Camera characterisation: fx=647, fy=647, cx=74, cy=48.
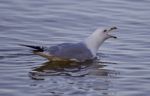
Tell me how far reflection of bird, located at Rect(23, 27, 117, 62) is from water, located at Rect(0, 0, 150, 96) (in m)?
0.17

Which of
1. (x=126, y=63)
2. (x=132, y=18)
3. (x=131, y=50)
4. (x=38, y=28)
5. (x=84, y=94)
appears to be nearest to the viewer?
(x=84, y=94)

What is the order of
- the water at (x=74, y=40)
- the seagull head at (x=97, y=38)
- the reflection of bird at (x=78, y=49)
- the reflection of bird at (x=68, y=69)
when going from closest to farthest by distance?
the water at (x=74, y=40), the reflection of bird at (x=68, y=69), the reflection of bird at (x=78, y=49), the seagull head at (x=97, y=38)

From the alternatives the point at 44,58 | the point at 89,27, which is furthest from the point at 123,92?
the point at 89,27

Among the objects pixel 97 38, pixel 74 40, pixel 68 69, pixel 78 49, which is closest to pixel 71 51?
pixel 78 49

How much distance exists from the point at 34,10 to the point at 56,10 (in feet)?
1.57

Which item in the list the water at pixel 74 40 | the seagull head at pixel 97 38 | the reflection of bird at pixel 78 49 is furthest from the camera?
the seagull head at pixel 97 38

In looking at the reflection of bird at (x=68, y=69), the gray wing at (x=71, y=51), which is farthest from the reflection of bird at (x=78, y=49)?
the reflection of bird at (x=68, y=69)

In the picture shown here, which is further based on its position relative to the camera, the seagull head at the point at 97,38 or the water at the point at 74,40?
the seagull head at the point at 97,38

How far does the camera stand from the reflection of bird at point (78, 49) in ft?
34.3

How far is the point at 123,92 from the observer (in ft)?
29.1

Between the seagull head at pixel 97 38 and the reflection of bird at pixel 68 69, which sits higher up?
the seagull head at pixel 97 38

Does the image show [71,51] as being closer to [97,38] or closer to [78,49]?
[78,49]

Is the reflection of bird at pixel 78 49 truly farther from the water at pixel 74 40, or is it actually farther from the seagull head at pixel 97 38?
the water at pixel 74 40

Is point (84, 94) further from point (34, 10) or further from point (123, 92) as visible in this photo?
point (34, 10)
